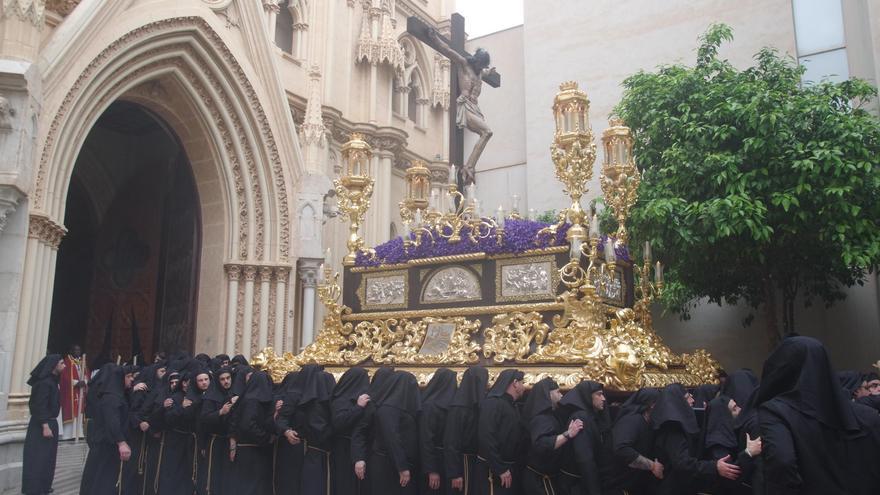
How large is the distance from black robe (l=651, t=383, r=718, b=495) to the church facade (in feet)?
26.7

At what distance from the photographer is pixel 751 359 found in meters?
14.9

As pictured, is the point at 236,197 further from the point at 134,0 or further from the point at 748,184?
the point at 748,184

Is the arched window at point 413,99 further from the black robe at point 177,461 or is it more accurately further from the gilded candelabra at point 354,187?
the black robe at point 177,461

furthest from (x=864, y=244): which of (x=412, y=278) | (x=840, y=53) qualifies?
(x=412, y=278)

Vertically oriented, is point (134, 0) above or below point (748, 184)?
above

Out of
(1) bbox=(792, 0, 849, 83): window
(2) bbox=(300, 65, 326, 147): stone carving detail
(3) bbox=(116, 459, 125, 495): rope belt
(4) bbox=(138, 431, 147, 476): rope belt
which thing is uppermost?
(1) bbox=(792, 0, 849, 83): window

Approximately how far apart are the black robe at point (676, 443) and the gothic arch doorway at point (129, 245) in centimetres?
1136

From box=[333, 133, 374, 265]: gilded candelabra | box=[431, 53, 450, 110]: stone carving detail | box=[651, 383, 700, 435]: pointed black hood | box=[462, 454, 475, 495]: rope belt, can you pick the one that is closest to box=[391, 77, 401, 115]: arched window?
box=[431, 53, 450, 110]: stone carving detail

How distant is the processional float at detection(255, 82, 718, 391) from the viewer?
23.2 feet

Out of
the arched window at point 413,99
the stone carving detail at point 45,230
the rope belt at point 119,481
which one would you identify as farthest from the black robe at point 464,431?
the arched window at point 413,99

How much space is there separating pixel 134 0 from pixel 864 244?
12.5 metres

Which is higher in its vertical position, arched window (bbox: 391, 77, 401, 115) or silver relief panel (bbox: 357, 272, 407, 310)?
arched window (bbox: 391, 77, 401, 115)

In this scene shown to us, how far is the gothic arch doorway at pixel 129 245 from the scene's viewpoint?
15.0 m

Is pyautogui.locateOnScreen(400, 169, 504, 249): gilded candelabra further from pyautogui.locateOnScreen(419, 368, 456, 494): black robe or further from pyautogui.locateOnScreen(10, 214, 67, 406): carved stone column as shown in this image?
pyautogui.locateOnScreen(10, 214, 67, 406): carved stone column
